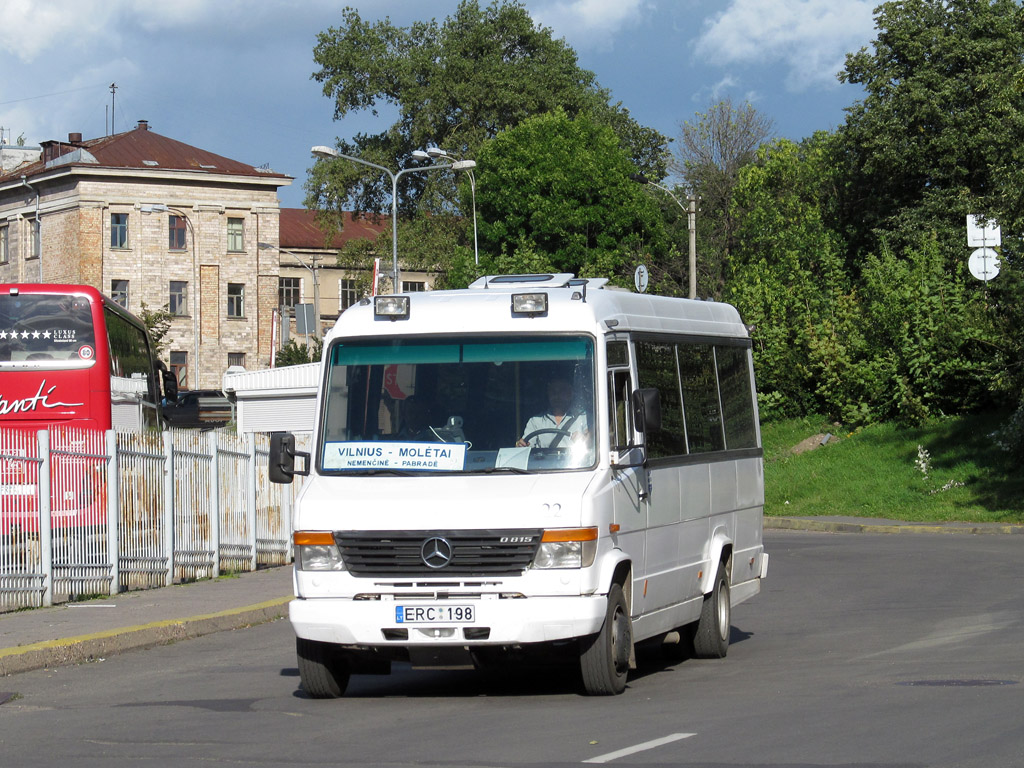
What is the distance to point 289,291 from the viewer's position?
102438 mm

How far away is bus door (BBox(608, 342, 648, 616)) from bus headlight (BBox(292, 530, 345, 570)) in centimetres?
177

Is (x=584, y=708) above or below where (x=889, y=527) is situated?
above

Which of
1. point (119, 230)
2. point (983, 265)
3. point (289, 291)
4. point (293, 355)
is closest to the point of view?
point (983, 265)

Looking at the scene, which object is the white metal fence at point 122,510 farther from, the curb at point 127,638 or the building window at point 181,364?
the building window at point 181,364

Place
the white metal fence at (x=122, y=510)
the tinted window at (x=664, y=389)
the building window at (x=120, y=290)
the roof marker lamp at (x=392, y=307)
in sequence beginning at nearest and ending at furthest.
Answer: the roof marker lamp at (x=392, y=307), the tinted window at (x=664, y=389), the white metal fence at (x=122, y=510), the building window at (x=120, y=290)

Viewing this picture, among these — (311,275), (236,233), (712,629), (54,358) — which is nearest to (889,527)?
(54,358)

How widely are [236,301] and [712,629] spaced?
3054 inches

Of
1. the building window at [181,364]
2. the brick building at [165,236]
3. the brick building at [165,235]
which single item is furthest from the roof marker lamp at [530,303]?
the building window at [181,364]

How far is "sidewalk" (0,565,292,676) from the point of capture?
12156 mm

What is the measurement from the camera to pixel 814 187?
64.0 metres

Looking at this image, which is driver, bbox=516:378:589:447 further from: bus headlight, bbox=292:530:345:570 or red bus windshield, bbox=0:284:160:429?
red bus windshield, bbox=0:284:160:429

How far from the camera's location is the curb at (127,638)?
11.7 m

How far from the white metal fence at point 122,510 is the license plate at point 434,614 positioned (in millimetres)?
Answer: 6797

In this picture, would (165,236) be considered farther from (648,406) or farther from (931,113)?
(648,406)
